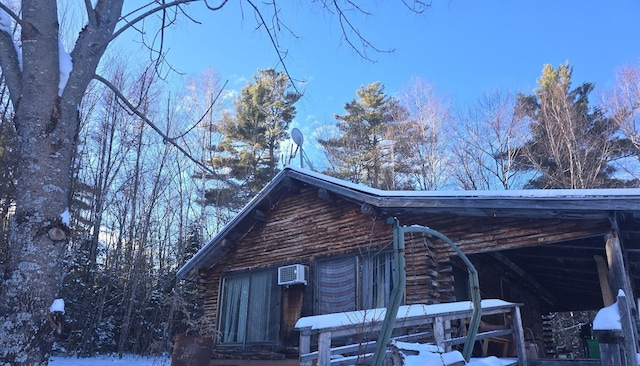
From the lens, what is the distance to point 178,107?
21.7 meters

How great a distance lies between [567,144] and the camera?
2006cm

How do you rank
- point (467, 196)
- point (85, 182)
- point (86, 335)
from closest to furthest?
point (467, 196) < point (86, 335) < point (85, 182)

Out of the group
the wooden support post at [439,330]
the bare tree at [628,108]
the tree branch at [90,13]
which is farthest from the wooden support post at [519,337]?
the bare tree at [628,108]

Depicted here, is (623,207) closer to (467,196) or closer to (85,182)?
(467,196)

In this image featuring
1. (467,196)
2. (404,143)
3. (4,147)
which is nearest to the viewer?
(467,196)

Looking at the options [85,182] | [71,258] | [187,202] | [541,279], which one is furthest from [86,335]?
[541,279]

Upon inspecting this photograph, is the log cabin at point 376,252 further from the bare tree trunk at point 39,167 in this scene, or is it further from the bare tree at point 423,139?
the bare tree at point 423,139

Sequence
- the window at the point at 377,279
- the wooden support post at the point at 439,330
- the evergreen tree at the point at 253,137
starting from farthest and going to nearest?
the evergreen tree at the point at 253,137 < the window at the point at 377,279 < the wooden support post at the point at 439,330

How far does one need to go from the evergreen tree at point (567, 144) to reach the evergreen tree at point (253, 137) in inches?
464

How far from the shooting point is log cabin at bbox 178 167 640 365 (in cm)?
642

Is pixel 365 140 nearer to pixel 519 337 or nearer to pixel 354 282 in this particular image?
pixel 354 282

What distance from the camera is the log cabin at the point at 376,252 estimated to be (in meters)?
6.42

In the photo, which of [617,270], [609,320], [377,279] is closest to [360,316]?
[609,320]

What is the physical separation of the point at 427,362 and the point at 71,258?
623 inches
